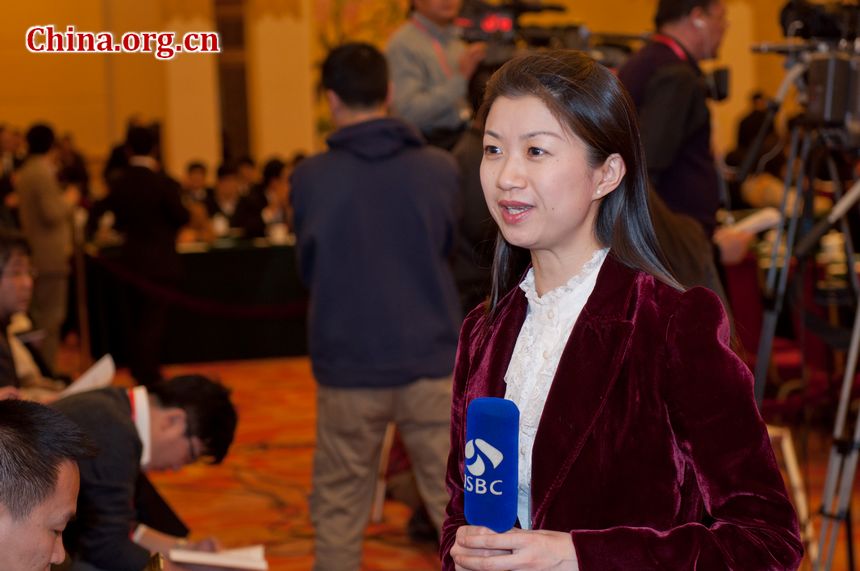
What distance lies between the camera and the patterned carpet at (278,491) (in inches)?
182

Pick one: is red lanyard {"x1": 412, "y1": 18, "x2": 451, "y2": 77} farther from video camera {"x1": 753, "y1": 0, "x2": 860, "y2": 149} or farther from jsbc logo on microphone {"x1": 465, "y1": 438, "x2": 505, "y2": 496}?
jsbc logo on microphone {"x1": 465, "y1": 438, "x2": 505, "y2": 496}

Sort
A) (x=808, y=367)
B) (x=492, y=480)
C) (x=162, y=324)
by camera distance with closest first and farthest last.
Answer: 1. (x=492, y=480)
2. (x=808, y=367)
3. (x=162, y=324)

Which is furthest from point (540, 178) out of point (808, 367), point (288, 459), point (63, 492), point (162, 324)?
point (162, 324)

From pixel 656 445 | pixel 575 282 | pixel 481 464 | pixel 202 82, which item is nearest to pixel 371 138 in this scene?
pixel 575 282

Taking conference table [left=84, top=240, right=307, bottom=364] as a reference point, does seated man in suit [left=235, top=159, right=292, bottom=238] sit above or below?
above

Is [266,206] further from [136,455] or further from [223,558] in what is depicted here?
[136,455]

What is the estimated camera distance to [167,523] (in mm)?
3465

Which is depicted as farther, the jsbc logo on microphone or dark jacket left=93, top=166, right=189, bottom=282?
dark jacket left=93, top=166, right=189, bottom=282

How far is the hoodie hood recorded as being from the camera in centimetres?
366

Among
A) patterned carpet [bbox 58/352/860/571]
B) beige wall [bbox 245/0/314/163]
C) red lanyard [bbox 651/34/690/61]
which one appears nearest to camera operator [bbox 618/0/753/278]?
red lanyard [bbox 651/34/690/61]

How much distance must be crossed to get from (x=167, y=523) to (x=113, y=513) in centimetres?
49

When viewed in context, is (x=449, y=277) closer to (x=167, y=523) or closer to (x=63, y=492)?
(x=167, y=523)

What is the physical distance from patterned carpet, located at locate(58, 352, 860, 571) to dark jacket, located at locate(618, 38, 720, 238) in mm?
852

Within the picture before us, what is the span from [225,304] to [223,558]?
16.4ft
